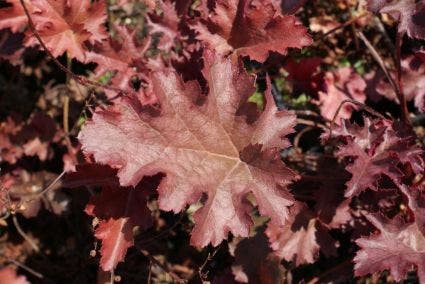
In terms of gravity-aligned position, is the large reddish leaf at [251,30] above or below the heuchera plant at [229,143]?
above

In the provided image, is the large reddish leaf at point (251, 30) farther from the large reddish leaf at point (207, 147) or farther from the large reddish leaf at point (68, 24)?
the large reddish leaf at point (68, 24)

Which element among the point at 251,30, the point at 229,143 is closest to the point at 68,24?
the point at 251,30

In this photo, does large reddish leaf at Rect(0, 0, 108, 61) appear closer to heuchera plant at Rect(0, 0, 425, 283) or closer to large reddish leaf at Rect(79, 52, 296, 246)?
heuchera plant at Rect(0, 0, 425, 283)

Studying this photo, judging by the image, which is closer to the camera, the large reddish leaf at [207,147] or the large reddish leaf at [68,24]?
the large reddish leaf at [207,147]

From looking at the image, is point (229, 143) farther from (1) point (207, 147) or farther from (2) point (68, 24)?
(2) point (68, 24)

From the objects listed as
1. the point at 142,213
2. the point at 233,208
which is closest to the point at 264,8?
the point at 233,208

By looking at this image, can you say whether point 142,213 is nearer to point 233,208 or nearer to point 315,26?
point 233,208

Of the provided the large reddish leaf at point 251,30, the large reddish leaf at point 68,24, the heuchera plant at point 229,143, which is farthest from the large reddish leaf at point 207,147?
the large reddish leaf at point 68,24
